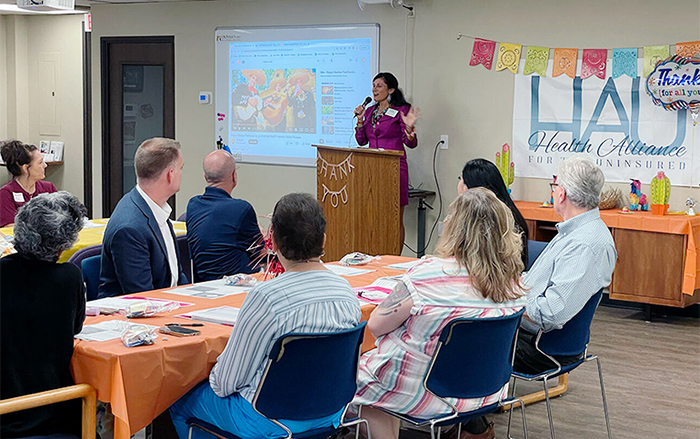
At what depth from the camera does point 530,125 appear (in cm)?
709

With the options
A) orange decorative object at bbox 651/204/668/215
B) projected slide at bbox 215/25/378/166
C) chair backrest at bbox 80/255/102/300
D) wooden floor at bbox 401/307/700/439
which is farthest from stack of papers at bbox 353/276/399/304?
projected slide at bbox 215/25/378/166

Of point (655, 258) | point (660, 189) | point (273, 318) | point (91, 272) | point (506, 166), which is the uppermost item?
point (506, 166)

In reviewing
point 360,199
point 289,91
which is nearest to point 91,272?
point 360,199

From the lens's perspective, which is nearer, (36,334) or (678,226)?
(36,334)

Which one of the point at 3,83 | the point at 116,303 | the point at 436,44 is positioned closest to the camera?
the point at 116,303

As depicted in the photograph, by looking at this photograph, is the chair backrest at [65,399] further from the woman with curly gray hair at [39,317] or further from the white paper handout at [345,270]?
the white paper handout at [345,270]

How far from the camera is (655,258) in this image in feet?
19.9

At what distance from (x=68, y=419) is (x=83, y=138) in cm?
859

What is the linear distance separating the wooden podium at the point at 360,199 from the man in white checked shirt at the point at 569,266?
2797 millimetres

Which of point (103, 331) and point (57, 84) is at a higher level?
point (57, 84)

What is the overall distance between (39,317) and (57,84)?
893 cm

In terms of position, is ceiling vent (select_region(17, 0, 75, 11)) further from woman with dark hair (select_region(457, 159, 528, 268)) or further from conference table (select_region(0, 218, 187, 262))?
woman with dark hair (select_region(457, 159, 528, 268))

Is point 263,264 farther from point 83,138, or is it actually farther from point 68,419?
point 83,138

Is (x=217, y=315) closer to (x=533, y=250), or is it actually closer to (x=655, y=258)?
(x=533, y=250)
